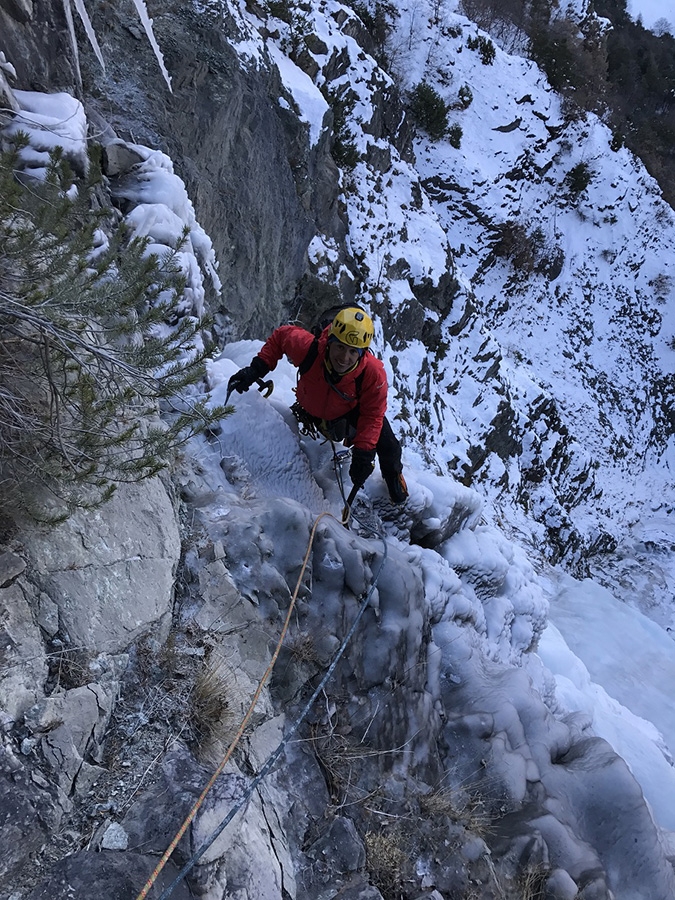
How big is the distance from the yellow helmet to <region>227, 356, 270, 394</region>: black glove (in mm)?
825

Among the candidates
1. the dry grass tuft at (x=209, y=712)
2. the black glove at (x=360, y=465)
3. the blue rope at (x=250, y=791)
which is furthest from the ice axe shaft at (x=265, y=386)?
the dry grass tuft at (x=209, y=712)

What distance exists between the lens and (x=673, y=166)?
897 inches

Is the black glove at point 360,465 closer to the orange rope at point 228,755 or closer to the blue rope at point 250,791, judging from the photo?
the orange rope at point 228,755

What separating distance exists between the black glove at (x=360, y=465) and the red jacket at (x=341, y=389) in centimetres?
7

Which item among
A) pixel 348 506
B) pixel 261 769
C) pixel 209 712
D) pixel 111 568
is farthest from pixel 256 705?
pixel 348 506

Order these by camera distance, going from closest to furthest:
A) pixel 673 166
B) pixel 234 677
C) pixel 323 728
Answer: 1. pixel 234 677
2. pixel 323 728
3. pixel 673 166

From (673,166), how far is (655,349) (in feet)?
32.9

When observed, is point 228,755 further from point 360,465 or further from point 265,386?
point 265,386

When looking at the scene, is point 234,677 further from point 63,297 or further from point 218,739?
point 63,297

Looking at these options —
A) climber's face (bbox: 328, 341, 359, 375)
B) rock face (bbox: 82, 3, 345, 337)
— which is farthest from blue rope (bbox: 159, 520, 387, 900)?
rock face (bbox: 82, 3, 345, 337)

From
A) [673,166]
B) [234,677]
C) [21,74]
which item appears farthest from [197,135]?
[673,166]

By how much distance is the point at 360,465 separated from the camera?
4.10 m

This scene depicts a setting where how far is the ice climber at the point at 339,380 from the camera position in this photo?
11.6ft

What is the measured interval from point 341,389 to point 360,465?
2.06ft
